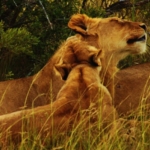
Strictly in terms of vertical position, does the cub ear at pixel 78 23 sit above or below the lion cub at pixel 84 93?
above

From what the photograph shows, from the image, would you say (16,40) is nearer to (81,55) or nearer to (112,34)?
(112,34)

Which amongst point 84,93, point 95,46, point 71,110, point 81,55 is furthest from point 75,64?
point 95,46

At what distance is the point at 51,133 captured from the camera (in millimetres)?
3748

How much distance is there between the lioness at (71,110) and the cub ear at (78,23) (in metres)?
0.81

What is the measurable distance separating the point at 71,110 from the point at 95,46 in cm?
135

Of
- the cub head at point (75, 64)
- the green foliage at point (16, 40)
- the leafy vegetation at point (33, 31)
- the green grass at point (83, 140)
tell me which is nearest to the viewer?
the green grass at point (83, 140)

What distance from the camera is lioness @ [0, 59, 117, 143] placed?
12.2 feet

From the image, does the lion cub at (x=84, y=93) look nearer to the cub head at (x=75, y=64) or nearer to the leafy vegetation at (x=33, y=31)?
the cub head at (x=75, y=64)

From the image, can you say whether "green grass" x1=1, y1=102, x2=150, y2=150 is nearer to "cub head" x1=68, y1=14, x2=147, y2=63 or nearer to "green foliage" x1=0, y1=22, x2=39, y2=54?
"cub head" x1=68, y1=14, x2=147, y2=63

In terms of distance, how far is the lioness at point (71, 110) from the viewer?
3.71m

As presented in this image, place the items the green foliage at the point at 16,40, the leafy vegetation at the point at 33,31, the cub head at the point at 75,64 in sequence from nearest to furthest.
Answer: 1. the cub head at the point at 75,64
2. the green foliage at the point at 16,40
3. the leafy vegetation at the point at 33,31

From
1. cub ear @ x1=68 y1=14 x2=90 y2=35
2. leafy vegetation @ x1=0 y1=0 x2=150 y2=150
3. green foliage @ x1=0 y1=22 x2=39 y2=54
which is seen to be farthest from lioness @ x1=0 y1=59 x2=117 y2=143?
green foliage @ x1=0 y1=22 x2=39 y2=54

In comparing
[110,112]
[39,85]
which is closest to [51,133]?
[110,112]

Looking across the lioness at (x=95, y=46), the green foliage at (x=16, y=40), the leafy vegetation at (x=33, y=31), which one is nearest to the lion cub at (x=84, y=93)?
the lioness at (x=95, y=46)
